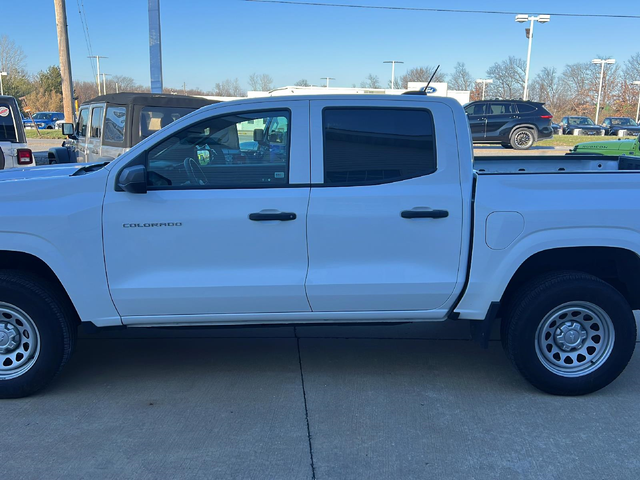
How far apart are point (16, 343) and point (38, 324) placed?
9.8 inches

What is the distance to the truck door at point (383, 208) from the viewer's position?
3.72m

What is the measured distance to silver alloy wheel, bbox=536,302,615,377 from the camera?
3913mm

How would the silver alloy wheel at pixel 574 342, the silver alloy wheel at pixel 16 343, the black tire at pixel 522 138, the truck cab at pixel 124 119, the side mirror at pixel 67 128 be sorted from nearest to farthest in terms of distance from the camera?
1. the silver alloy wheel at pixel 16 343
2. the silver alloy wheel at pixel 574 342
3. the truck cab at pixel 124 119
4. the side mirror at pixel 67 128
5. the black tire at pixel 522 138

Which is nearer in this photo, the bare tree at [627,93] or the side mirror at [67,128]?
the side mirror at [67,128]

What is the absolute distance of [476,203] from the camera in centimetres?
373

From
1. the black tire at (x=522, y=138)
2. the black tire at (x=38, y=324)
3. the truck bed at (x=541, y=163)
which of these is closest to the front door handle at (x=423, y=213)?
the truck bed at (x=541, y=163)

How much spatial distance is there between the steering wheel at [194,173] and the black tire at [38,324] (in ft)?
3.80

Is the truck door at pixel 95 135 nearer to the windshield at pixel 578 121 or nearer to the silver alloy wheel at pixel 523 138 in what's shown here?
the silver alloy wheel at pixel 523 138

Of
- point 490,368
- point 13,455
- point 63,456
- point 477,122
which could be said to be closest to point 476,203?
point 490,368

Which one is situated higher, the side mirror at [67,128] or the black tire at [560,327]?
the side mirror at [67,128]

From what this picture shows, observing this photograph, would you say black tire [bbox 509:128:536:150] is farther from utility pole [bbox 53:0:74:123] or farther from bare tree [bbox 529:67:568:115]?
bare tree [bbox 529:67:568:115]

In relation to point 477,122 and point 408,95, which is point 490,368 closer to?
point 408,95

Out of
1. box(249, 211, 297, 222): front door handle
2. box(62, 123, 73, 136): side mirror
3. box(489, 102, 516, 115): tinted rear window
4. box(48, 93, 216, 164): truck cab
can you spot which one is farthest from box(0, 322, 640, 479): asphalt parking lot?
box(489, 102, 516, 115): tinted rear window

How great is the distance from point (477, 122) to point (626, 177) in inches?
748
